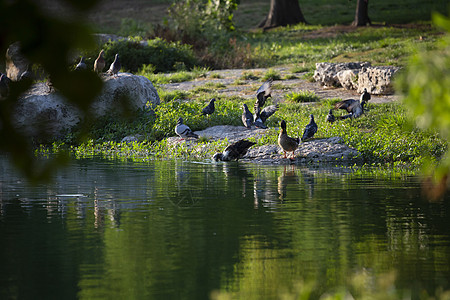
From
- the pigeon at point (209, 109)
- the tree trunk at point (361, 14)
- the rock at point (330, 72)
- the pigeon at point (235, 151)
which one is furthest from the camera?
the tree trunk at point (361, 14)

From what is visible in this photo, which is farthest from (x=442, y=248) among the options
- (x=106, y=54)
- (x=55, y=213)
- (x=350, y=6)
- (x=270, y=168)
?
(x=350, y=6)

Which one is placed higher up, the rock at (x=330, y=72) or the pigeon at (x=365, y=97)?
the rock at (x=330, y=72)

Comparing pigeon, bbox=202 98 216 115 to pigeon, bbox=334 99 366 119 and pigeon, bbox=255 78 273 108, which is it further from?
pigeon, bbox=334 99 366 119

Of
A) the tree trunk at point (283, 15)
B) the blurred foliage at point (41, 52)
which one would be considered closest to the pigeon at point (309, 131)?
the blurred foliage at point (41, 52)

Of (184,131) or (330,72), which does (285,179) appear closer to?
(184,131)

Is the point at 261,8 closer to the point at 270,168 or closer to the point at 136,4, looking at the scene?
the point at 136,4

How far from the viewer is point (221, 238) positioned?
749 centimetres

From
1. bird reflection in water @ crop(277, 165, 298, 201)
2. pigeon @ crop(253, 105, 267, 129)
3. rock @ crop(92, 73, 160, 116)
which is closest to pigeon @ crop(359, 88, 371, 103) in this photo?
pigeon @ crop(253, 105, 267, 129)

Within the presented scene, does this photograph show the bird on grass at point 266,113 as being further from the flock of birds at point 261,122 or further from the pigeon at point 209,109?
the pigeon at point 209,109

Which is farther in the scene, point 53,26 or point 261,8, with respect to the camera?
point 261,8

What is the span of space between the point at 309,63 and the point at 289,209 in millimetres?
18997

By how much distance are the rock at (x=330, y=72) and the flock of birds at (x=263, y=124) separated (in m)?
3.59

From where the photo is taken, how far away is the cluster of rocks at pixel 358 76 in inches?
815

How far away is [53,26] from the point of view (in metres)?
2.71
